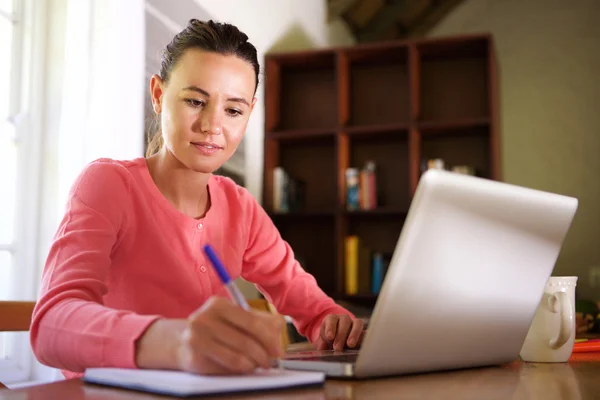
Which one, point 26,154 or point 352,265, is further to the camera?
point 352,265

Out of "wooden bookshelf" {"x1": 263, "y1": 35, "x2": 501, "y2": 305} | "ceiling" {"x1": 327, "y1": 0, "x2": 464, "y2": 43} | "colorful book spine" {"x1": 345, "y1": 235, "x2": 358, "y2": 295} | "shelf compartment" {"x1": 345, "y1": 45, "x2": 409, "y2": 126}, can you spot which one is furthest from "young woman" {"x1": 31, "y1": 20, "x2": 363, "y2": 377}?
"ceiling" {"x1": 327, "y1": 0, "x2": 464, "y2": 43}

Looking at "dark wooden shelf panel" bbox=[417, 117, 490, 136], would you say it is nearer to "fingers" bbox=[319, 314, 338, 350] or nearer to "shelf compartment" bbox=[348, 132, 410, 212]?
"shelf compartment" bbox=[348, 132, 410, 212]

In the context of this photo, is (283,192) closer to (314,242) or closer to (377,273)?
(314,242)

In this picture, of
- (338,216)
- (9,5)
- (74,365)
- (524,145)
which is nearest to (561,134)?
(524,145)

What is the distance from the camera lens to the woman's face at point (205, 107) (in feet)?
3.63

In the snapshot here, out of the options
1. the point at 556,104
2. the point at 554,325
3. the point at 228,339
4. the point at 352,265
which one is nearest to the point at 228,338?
the point at 228,339

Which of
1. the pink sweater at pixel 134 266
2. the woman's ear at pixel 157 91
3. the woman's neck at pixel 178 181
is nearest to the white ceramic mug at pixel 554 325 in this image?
the pink sweater at pixel 134 266

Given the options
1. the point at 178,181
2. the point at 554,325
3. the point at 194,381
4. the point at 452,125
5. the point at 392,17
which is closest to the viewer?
the point at 194,381

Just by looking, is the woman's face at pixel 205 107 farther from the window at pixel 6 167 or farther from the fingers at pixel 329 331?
the window at pixel 6 167

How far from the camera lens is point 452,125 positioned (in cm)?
343

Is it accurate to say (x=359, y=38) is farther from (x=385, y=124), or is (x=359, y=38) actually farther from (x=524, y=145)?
(x=385, y=124)

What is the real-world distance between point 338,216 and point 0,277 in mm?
1954

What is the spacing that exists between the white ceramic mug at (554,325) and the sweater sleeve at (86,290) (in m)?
0.57

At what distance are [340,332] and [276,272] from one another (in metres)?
0.35
